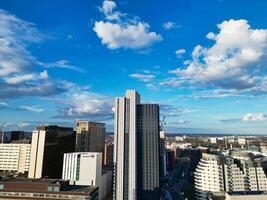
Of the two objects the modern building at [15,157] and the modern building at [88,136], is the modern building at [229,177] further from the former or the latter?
the modern building at [15,157]

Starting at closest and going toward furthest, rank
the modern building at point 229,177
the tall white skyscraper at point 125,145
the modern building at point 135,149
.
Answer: the modern building at point 229,177, the tall white skyscraper at point 125,145, the modern building at point 135,149

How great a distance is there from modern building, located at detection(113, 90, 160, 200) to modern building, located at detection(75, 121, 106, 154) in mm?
64512

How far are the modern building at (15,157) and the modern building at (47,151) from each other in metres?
17.2

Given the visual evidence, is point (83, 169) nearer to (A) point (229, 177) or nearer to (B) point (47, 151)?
(B) point (47, 151)

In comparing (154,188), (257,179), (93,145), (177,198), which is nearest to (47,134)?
(93,145)

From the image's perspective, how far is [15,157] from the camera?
531 ft

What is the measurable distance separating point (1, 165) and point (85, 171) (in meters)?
73.5

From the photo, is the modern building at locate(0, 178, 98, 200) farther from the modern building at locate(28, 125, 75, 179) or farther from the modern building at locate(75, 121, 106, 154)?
the modern building at locate(75, 121, 106, 154)

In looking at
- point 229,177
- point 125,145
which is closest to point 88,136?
point 125,145

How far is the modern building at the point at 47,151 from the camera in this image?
135 metres

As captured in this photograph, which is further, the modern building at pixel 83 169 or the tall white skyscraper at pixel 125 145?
the modern building at pixel 83 169

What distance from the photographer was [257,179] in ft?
351

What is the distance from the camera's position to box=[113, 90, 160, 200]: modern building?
11706 centimetres

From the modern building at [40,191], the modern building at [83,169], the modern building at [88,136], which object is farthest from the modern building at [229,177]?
the modern building at [88,136]
